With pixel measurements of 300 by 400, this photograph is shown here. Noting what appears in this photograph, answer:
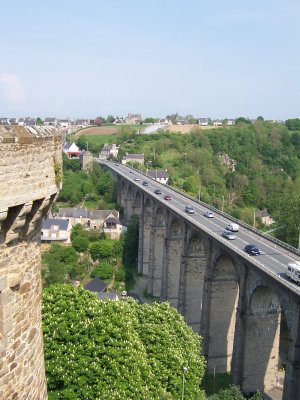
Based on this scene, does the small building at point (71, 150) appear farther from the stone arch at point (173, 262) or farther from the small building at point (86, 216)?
the stone arch at point (173, 262)

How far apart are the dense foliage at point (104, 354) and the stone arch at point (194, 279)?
21171mm

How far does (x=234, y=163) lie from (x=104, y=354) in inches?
4762

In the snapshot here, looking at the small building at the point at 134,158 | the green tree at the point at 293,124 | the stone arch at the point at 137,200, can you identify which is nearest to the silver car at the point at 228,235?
the stone arch at the point at 137,200

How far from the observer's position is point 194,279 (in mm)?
46219

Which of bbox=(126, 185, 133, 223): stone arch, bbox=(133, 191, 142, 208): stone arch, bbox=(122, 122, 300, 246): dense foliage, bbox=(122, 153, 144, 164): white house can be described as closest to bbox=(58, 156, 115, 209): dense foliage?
bbox=(126, 185, 133, 223): stone arch

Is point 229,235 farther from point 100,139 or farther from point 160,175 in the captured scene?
point 100,139

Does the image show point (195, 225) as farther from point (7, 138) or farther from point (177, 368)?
point (7, 138)

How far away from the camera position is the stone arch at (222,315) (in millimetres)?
39094

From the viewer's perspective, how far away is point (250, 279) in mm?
32375

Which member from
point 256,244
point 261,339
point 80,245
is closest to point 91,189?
point 80,245

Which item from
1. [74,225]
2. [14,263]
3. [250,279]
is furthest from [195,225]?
[74,225]

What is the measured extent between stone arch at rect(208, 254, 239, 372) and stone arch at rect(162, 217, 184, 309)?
1180 cm

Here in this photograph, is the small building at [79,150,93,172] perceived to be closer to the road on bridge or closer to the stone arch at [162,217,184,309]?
the road on bridge

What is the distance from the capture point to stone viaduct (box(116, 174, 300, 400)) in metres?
28.9
